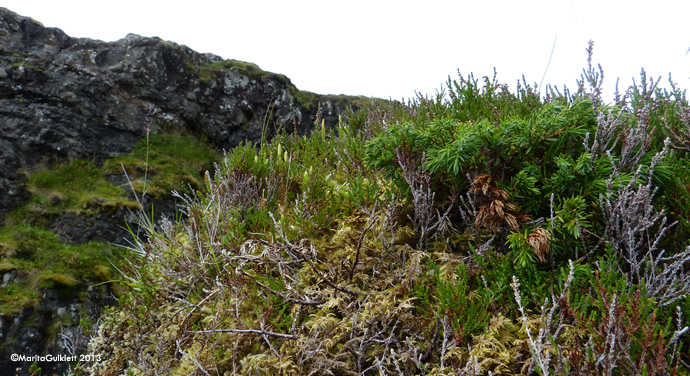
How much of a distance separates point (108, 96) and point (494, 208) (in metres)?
7.02

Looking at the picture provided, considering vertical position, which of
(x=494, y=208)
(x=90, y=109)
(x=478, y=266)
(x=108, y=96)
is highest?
(x=494, y=208)

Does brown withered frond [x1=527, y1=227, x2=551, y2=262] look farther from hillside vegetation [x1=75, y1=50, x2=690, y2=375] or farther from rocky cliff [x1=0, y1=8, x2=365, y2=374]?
rocky cliff [x1=0, y1=8, x2=365, y2=374]

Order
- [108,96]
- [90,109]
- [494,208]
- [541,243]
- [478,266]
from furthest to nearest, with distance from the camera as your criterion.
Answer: [108,96], [90,109], [478,266], [494,208], [541,243]

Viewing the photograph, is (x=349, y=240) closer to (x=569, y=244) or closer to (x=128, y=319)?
(x=569, y=244)

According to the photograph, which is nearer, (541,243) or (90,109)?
(541,243)

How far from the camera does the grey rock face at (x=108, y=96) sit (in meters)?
5.73

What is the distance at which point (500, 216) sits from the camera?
6.60 ft

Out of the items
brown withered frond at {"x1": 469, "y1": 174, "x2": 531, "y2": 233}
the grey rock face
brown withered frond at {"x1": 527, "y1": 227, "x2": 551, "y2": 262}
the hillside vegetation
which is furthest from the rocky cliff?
brown withered frond at {"x1": 527, "y1": 227, "x2": 551, "y2": 262}

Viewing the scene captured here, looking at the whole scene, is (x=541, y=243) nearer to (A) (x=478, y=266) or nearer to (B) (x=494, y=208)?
(B) (x=494, y=208)

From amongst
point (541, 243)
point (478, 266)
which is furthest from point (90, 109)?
point (541, 243)

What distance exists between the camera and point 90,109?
6312 millimetres

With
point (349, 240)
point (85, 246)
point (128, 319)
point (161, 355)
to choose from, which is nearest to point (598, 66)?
point (349, 240)

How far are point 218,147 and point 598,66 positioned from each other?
22.1 ft

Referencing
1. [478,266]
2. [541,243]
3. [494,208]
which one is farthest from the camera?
[478,266]
